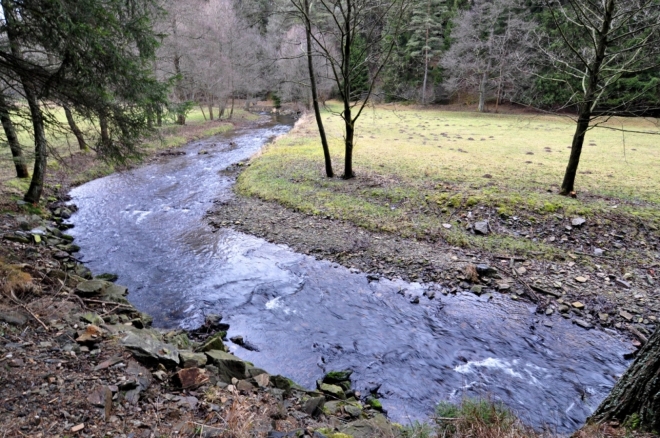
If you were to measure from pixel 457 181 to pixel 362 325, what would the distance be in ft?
28.2

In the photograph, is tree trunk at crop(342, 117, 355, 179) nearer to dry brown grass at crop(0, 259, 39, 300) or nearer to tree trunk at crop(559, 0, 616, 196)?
tree trunk at crop(559, 0, 616, 196)

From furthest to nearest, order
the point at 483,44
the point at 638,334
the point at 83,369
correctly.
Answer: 1. the point at 483,44
2. the point at 638,334
3. the point at 83,369

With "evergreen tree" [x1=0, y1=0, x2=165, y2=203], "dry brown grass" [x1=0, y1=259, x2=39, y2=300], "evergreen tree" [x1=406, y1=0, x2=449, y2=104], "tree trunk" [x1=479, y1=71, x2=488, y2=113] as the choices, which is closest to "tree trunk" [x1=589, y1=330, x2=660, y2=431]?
"dry brown grass" [x1=0, y1=259, x2=39, y2=300]

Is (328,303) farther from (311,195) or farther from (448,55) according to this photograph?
(448,55)

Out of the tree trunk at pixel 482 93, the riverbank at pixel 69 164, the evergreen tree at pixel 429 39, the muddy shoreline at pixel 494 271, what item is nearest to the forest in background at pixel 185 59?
the riverbank at pixel 69 164

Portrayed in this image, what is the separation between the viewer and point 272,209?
1284 centimetres

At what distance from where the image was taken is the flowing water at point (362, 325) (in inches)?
216

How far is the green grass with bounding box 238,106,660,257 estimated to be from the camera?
1061cm

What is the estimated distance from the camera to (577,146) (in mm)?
10688

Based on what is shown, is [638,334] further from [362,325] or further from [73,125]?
[73,125]

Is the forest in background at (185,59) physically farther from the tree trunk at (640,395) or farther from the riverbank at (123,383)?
the tree trunk at (640,395)

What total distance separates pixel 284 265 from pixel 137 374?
5530mm

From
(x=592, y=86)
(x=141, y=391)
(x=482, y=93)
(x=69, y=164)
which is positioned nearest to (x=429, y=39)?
(x=482, y=93)

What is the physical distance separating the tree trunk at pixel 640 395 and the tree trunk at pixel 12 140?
9.45 metres
